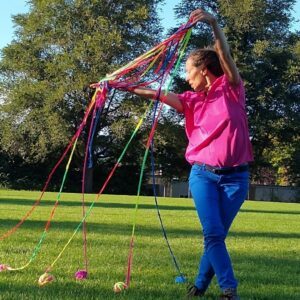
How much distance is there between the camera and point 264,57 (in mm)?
40781

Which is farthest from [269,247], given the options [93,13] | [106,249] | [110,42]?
[93,13]

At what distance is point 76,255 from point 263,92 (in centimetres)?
3546

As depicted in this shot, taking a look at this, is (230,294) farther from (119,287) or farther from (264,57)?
(264,57)

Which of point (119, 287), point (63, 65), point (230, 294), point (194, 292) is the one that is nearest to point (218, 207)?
point (230, 294)

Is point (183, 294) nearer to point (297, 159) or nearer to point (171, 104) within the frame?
point (171, 104)

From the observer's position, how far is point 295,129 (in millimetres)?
42844

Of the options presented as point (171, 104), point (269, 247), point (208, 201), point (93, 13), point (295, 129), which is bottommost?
point (269, 247)

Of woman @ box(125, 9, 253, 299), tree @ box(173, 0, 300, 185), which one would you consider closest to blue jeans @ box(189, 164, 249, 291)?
woman @ box(125, 9, 253, 299)

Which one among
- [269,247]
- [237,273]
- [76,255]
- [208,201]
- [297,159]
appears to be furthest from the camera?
[297,159]

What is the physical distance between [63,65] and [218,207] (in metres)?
35.4

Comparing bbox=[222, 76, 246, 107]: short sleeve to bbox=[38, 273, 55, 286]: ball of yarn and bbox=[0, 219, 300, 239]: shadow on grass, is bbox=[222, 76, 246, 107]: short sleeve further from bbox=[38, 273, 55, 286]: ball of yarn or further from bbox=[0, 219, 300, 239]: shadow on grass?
bbox=[0, 219, 300, 239]: shadow on grass

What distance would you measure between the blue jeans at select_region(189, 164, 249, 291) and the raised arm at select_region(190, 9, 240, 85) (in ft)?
2.24

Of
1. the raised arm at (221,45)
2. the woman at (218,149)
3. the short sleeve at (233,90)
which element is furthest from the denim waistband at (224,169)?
the raised arm at (221,45)

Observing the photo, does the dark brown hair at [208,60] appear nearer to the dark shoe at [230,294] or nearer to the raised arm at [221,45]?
the raised arm at [221,45]
